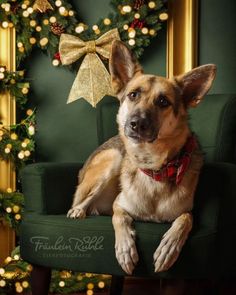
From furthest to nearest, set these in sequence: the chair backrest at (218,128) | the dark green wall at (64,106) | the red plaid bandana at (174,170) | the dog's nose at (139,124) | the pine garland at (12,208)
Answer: the dark green wall at (64,106) → the pine garland at (12,208) → the chair backrest at (218,128) → the red plaid bandana at (174,170) → the dog's nose at (139,124)

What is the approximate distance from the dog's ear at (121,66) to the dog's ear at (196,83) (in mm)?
218

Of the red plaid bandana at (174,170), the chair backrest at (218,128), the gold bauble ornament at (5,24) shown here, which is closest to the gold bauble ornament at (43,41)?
the gold bauble ornament at (5,24)

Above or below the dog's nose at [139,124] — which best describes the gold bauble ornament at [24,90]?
above

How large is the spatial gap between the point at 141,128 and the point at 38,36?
1.54 meters

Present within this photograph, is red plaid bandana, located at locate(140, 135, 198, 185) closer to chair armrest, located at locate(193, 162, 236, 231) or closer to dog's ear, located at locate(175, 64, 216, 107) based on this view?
chair armrest, located at locate(193, 162, 236, 231)

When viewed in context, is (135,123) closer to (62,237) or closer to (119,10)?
(62,237)

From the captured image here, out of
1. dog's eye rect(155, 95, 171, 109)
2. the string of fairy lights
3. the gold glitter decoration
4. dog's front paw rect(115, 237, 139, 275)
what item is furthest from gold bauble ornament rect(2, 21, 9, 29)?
dog's front paw rect(115, 237, 139, 275)

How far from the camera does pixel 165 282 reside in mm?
1963

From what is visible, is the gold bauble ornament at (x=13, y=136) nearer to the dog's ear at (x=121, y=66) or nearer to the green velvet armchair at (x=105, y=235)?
the green velvet armchair at (x=105, y=235)

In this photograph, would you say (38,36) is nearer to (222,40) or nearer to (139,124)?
(222,40)

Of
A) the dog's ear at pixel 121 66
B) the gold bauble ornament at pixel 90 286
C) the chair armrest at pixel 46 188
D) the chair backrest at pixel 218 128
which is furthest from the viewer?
the gold bauble ornament at pixel 90 286

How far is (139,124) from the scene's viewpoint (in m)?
1.98

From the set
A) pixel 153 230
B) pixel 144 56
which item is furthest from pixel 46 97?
pixel 153 230

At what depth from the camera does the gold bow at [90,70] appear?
125 inches
